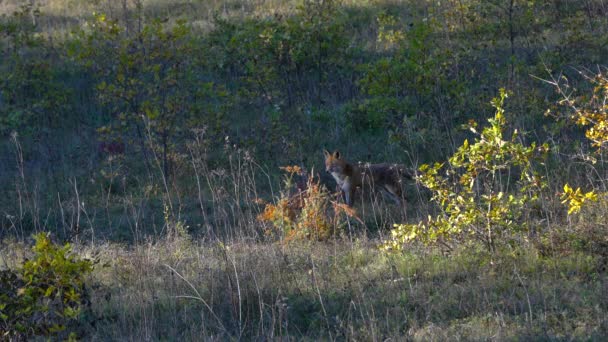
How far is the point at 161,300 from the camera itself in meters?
7.00

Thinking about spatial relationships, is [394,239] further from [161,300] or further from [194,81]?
[194,81]

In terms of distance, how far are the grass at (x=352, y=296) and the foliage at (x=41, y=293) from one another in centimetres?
41

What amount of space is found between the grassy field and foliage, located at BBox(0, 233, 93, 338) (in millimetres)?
47

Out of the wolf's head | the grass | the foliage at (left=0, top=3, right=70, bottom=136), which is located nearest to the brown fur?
the wolf's head

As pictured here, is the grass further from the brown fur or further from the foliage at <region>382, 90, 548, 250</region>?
the brown fur

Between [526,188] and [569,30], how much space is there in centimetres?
900

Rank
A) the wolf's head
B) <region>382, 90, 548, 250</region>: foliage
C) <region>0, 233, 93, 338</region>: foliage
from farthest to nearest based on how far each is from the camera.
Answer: the wolf's head, <region>382, 90, 548, 250</region>: foliage, <region>0, 233, 93, 338</region>: foliage

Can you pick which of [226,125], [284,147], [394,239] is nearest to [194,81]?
[226,125]

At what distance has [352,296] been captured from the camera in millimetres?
6816

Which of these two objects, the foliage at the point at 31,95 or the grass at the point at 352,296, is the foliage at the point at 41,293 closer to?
the grass at the point at 352,296

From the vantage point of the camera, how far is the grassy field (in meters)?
6.62

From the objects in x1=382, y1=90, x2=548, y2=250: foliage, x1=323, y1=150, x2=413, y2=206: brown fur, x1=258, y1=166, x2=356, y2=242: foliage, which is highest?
x1=382, y1=90, x2=548, y2=250: foliage

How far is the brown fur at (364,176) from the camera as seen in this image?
36.4 feet

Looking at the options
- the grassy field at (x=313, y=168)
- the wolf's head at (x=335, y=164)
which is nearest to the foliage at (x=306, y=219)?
the grassy field at (x=313, y=168)
